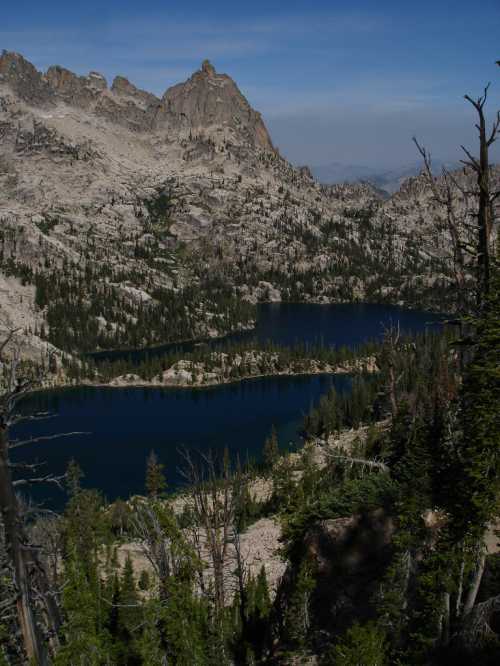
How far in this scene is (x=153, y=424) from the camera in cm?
14875

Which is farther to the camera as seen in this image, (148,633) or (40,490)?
(40,490)

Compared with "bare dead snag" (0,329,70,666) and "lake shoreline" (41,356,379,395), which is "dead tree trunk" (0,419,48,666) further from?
"lake shoreline" (41,356,379,395)

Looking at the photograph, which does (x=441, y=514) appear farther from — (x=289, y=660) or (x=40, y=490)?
(x=40, y=490)

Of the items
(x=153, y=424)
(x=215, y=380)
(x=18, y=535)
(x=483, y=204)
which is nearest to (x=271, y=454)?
(x=153, y=424)

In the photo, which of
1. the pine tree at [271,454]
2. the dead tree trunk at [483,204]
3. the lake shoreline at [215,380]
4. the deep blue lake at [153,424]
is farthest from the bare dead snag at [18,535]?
the lake shoreline at [215,380]

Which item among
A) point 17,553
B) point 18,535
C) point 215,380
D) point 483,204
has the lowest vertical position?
point 215,380

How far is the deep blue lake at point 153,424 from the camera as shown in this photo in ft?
393

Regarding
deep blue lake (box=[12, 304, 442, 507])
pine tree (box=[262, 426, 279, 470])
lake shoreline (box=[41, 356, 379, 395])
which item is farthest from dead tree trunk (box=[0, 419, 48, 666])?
lake shoreline (box=[41, 356, 379, 395])

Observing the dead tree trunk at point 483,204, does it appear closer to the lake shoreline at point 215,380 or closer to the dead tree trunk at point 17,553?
the dead tree trunk at point 17,553

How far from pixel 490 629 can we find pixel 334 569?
40.9 ft

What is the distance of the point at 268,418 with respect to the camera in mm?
149500

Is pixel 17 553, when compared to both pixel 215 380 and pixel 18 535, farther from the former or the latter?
pixel 215 380

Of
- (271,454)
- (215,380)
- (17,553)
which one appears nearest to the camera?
(17,553)

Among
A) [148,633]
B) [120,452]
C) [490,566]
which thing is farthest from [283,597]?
[120,452]
